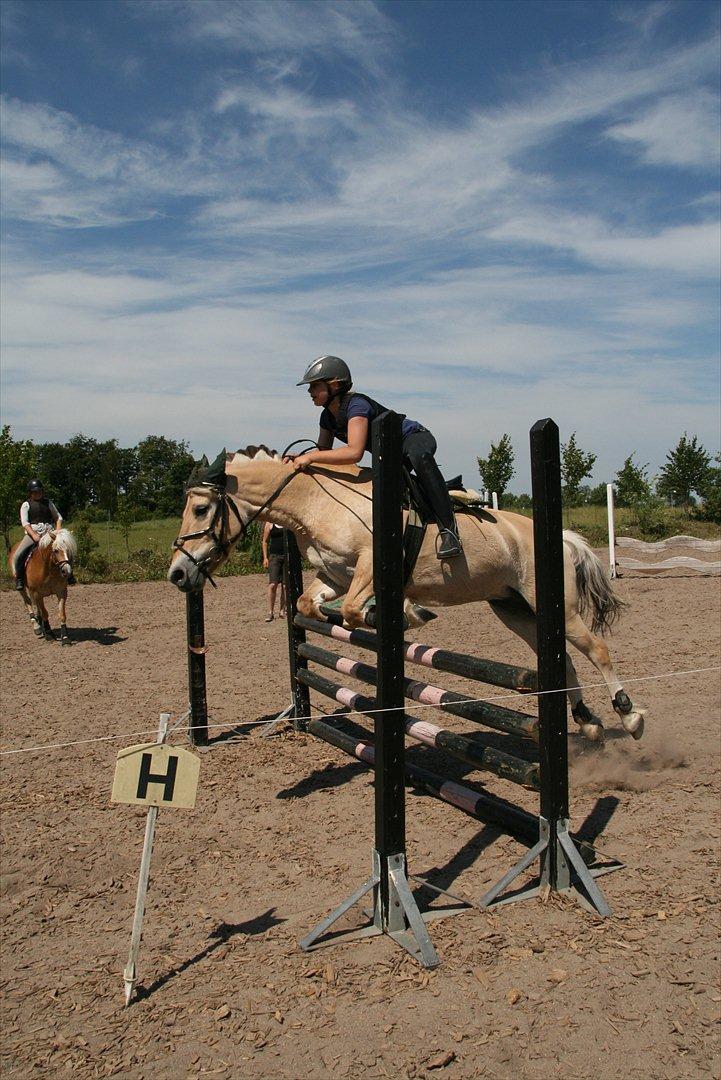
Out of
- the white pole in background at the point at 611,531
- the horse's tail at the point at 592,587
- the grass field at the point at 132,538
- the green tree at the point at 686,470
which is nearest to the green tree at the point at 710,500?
the green tree at the point at 686,470

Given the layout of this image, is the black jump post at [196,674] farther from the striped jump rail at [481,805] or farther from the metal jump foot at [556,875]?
the metal jump foot at [556,875]

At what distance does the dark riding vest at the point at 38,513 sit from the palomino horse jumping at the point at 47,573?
52 cm

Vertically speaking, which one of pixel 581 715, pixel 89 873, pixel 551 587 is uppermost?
pixel 551 587

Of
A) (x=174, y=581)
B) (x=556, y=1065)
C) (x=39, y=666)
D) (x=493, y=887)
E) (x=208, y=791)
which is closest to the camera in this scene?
(x=556, y=1065)

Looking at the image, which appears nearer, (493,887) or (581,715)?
(493,887)

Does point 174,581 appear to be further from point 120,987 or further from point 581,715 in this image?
point 581,715

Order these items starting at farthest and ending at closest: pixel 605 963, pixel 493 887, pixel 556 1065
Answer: pixel 493 887
pixel 605 963
pixel 556 1065

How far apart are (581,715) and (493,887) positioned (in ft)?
6.37

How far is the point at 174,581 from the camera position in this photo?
4434 mm

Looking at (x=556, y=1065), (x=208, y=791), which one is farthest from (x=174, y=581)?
(x=556, y=1065)

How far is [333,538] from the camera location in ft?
14.7

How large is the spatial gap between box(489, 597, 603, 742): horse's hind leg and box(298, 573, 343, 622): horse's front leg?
3.68 ft

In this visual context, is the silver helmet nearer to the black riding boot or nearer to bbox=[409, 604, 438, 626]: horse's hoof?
the black riding boot

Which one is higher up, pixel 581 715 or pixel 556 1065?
pixel 581 715
